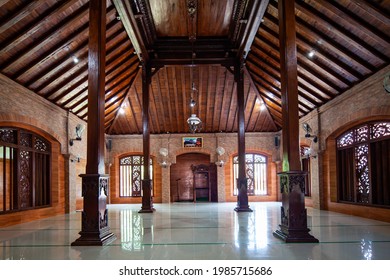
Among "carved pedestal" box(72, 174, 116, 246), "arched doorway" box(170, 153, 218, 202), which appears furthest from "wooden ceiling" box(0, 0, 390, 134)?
"carved pedestal" box(72, 174, 116, 246)

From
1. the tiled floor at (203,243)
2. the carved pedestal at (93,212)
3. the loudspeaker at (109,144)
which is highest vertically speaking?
the loudspeaker at (109,144)

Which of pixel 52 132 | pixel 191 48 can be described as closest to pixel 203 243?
pixel 52 132

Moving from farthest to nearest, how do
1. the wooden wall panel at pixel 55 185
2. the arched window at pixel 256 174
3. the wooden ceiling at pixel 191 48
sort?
the arched window at pixel 256 174
the wooden wall panel at pixel 55 185
the wooden ceiling at pixel 191 48

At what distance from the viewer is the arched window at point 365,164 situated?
8.53 m

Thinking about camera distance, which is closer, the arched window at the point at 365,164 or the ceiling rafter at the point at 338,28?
the ceiling rafter at the point at 338,28

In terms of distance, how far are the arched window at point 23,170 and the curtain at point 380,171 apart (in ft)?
30.0

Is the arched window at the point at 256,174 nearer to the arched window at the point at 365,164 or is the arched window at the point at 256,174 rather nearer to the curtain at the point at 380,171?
the arched window at the point at 365,164

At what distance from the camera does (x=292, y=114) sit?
577cm

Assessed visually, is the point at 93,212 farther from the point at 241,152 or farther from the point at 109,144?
the point at 109,144

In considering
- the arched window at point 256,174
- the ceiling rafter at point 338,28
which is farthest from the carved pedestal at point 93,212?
the arched window at point 256,174

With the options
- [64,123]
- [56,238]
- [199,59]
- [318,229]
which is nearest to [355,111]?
[318,229]

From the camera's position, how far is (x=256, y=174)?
16.5 metres

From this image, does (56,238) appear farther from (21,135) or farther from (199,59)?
(199,59)

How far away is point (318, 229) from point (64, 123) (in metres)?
8.58
